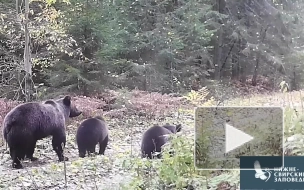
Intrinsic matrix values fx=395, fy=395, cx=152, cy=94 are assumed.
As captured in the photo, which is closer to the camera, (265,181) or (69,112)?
(265,181)

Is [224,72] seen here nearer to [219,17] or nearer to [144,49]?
[219,17]

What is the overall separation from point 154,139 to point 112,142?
45cm

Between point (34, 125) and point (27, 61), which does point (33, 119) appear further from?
point (27, 61)

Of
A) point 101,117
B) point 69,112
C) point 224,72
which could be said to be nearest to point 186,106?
point 224,72

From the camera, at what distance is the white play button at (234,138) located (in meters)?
1.94

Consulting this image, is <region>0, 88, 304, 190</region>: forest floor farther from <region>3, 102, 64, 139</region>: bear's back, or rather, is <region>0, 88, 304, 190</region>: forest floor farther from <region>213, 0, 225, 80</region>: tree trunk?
<region>213, 0, 225, 80</region>: tree trunk

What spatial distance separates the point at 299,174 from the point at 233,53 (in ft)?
5.48

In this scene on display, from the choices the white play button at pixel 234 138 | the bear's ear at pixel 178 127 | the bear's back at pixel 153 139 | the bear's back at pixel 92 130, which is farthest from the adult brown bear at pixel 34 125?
the white play button at pixel 234 138

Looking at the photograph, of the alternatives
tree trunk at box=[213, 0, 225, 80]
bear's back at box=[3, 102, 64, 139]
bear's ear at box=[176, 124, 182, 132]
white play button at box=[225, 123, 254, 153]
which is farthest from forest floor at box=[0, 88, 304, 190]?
tree trunk at box=[213, 0, 225, 80]

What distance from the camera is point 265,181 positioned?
1767 mm

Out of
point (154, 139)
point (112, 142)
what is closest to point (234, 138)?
point (154, 139)

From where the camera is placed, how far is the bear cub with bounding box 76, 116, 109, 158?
10.5ft

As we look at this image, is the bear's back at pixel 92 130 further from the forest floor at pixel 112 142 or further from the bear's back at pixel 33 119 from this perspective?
the bear's back at pixel 33 119

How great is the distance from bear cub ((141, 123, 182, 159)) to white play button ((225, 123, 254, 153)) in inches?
31.8
